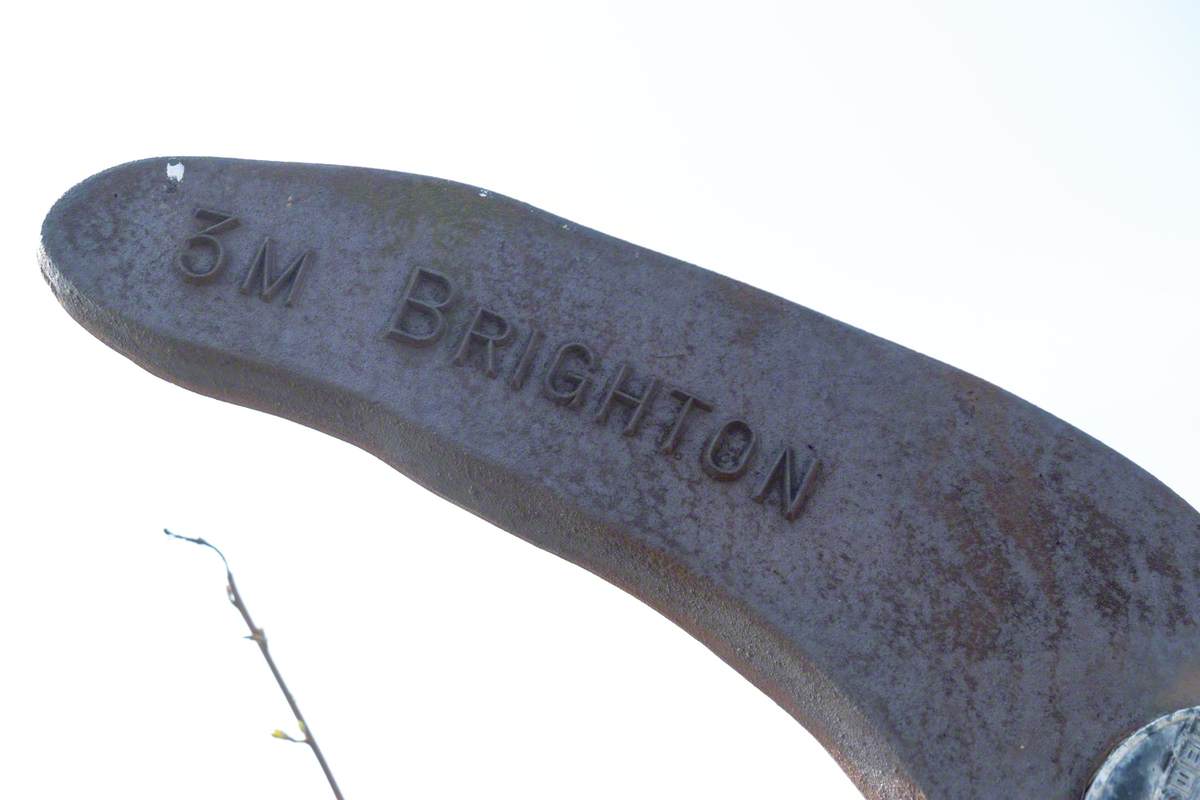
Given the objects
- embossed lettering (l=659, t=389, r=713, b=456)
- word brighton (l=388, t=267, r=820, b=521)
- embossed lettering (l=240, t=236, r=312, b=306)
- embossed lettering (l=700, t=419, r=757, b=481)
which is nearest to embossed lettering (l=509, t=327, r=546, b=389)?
word brighton (l=388, t=267, r=820, b=521)

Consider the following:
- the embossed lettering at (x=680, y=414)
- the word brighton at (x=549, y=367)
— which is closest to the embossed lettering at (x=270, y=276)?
the word brighton at (x=549, y=367)

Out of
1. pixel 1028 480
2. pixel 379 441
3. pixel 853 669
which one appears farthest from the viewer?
pixel 379 441

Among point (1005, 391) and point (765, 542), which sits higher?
point (1005, 391)

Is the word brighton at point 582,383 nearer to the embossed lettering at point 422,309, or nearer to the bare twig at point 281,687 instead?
the embossed lettering at point 422,309

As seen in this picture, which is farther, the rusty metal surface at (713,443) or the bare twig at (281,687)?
the rusty metal surface at (713,443)

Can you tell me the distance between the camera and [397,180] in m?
3.78

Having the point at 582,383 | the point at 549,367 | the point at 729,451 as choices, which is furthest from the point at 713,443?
the point at 549,367

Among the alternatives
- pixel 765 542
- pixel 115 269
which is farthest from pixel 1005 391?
pixel 115 269

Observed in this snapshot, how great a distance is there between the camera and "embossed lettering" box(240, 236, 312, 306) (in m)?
3.59

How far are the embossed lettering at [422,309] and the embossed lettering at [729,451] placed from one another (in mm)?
814

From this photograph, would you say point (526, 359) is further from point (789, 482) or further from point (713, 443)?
point (789, 482)

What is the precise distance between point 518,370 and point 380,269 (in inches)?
21.4

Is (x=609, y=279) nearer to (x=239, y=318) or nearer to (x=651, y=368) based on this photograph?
(x=651, y=368)

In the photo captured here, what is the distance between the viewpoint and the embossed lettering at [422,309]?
348 cm
